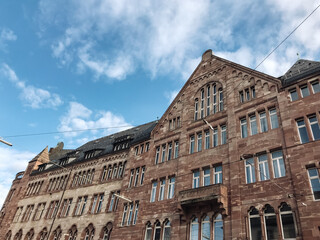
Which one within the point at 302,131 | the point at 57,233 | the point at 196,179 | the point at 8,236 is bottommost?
the point at 8,236

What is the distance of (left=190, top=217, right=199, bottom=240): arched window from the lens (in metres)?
20.6

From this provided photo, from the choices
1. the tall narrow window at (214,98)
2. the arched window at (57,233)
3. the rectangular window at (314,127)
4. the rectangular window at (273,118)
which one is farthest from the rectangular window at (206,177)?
the arched window at (57,233)

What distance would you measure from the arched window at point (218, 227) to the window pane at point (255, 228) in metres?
2.22

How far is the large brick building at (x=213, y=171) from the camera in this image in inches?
695

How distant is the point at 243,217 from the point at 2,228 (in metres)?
37.6

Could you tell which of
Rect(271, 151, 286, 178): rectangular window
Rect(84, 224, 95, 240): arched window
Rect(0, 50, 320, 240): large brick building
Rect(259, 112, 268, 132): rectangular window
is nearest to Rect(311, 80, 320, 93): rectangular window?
Rect(0, 50, 320, 240): large brick building

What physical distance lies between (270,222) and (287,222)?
992mm

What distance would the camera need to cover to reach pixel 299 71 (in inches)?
864

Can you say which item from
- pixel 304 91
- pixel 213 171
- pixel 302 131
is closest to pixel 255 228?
pixel 213 171

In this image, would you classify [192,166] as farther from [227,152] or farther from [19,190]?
[19,190]

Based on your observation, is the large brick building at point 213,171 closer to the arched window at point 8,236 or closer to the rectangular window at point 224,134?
the rectangular window at point 224,134

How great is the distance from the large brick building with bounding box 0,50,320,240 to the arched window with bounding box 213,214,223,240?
0.06m

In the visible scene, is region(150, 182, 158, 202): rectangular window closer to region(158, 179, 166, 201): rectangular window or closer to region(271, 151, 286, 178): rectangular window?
region(158, 179, 166, 201): rectangular window

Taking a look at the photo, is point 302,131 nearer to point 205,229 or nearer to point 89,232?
point 205,229
